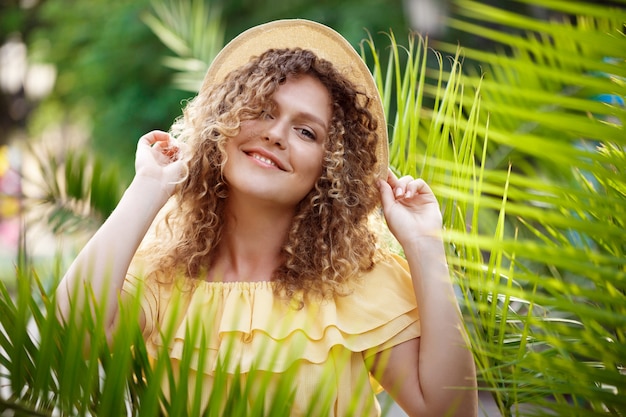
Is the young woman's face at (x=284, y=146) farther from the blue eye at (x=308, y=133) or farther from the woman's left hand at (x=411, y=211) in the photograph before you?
the woman's left hand at (x=411, y=211)

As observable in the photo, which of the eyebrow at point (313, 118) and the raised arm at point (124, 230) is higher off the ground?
the eyebrow at point (313, 118)

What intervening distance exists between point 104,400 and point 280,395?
9.4 inches

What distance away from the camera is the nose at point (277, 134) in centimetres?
182

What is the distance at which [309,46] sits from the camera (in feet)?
6.54

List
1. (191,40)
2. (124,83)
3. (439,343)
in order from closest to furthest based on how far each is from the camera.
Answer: (439,343), (191,40), (124,83)

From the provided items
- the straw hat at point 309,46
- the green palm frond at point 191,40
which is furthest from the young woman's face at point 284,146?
the green palm frond at point 191,40

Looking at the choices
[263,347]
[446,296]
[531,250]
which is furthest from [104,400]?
[446,296]

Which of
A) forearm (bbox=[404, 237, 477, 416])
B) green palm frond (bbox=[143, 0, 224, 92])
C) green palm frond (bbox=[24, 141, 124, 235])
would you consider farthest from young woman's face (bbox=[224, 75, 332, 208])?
green palm frond (bbox=[143, 0, 224, 92])

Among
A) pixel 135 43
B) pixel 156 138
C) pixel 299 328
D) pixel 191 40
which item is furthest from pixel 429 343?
pixel 135 43

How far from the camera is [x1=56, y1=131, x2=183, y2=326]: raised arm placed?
1691 millimetres

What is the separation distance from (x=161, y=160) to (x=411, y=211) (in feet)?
2.20

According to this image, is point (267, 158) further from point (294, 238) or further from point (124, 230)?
point (124, 230)

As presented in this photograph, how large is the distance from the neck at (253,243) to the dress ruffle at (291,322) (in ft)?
0.16

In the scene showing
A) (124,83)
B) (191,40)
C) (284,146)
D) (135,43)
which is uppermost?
(135,43)
